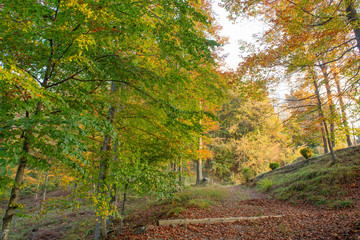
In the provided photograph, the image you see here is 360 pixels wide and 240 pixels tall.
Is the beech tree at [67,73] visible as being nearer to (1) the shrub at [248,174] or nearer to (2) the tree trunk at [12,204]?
(2) the tree trunk at [12,204]

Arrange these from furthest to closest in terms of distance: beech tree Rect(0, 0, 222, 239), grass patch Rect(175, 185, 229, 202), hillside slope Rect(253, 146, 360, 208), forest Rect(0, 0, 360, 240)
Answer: grass patch Rect(175, 185, 229, 202) → hillside slope Rect(253, 146, 360, 208) → forest Rect(0, 0, 360, 240) → beech tree Rect(0, 0, 222, 239)

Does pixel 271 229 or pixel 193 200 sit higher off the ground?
pixel 193 200

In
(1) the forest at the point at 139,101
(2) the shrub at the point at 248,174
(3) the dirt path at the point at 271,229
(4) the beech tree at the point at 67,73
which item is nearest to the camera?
(4) the beech tree at the point at 67,73

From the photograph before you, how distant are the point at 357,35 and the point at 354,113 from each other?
278cm

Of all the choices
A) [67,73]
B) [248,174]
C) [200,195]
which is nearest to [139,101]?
[67,73]

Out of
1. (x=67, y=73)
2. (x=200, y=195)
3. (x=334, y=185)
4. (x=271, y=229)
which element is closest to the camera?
(x=67, y=73)

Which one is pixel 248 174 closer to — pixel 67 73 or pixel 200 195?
pixel 200 195

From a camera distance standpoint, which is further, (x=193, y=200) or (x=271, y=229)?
(x=193, y=200)

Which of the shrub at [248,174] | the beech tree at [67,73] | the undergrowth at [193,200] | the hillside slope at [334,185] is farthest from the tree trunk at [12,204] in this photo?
the shrub at [248,174]

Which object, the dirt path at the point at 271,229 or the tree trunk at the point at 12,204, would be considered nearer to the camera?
the tree trunk at the point at 12,204

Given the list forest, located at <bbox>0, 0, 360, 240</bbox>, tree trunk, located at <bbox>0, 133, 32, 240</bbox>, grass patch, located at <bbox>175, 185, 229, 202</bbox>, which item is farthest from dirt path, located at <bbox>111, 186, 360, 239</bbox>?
grass patch, located at <bbox>175, 185, 229, 202</bbox>

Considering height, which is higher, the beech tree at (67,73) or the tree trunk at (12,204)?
the beech tree at (67,73)

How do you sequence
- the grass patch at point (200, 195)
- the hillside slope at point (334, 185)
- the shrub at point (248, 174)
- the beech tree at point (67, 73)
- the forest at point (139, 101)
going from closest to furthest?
1. the beech tree at point (67, 73)
2. the forest at point (139, 101)
3. the hillside slope at point (334, 185)
4. the grass patch at point (200, 195)
5. the shrub at point (248, 174)

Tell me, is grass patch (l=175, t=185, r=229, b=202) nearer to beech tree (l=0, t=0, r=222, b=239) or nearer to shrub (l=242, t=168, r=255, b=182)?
beech tree (l=0, t=0, r=222, b=239)
